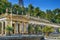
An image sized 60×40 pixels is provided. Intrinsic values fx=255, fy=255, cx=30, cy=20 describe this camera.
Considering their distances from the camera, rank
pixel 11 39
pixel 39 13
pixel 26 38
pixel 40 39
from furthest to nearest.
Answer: pixel 39 13
pixel 40 39
pixel 26 38
pixel 11 39

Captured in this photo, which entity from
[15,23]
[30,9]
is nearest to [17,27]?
[15,23]

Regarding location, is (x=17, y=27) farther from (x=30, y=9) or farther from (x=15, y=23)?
(x=30, y=9)

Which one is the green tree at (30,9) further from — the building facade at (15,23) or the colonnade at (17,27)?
the building facade at (15,23)

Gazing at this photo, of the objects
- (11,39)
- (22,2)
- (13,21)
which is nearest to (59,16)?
(22,2)

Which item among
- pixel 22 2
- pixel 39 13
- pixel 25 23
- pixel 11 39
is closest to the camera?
pixel 11 39

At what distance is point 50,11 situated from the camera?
109 metres

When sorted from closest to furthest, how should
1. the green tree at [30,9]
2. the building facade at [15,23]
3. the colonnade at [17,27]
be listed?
the building facade at [15,23], the colonnade at [17,27], the green tree at [30,9]

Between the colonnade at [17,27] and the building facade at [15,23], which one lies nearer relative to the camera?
the building facade at [15,23]

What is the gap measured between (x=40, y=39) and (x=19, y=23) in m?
19.6

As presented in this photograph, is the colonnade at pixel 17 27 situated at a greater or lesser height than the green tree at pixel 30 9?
lesser

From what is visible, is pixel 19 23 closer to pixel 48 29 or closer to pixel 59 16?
pixel 48 29

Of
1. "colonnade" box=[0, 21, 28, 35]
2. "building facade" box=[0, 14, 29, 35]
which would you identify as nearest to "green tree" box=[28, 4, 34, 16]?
"colonnade" box=[0, 21, 28, 35]

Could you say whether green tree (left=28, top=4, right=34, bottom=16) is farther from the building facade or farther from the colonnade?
the building facade

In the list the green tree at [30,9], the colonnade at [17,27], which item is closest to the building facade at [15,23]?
the colonnade at [17,27]
